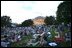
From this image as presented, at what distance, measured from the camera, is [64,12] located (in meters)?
9.15

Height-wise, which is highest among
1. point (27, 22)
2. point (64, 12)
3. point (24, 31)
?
point (64, 12)

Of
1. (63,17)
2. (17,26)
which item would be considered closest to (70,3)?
(63,17)

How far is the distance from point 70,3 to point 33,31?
157 centimetres

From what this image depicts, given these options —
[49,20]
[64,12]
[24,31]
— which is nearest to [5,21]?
[24,31]

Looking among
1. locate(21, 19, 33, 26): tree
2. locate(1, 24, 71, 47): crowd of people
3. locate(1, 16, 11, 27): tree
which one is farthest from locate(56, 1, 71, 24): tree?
locate(1, 16, 11, 27): tree

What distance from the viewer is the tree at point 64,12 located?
8.87m

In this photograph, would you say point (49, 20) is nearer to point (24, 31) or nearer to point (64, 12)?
point (64, 12)

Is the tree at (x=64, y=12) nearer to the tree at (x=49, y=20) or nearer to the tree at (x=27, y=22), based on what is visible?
the tree at (x=49, y=20)

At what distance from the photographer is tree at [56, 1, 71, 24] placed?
29.1 ft

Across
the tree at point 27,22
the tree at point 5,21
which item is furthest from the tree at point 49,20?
the tree at point 5,21

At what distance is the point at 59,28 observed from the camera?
9008 millimetres

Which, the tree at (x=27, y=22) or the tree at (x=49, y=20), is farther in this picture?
the tree at (x=49, y=20)

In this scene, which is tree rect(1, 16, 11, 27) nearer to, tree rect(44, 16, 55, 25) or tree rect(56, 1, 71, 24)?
tree rect(44, 16, 55, 25)

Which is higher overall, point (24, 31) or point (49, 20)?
point (49, 20)
